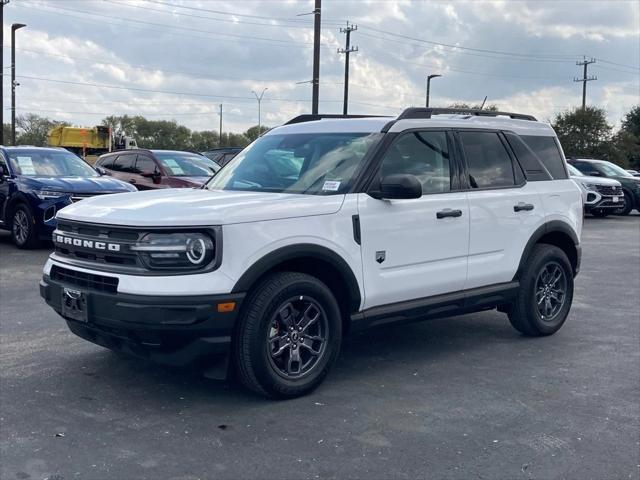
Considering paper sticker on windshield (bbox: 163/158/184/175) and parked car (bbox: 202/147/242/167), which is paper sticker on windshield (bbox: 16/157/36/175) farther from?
parked car (bbox: 202/147/242/167)

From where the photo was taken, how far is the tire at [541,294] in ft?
20.8

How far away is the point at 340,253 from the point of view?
16.0 ft

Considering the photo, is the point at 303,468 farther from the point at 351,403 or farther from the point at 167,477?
the point at 351,403

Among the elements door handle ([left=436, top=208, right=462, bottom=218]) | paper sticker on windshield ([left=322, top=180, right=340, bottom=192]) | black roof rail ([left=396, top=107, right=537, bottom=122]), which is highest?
black roof rail ([left=396, top=107, right=537, bottom=122])

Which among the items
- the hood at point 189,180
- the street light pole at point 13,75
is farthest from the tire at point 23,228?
the street light pole at point 13,75

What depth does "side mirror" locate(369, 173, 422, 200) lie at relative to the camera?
494cm

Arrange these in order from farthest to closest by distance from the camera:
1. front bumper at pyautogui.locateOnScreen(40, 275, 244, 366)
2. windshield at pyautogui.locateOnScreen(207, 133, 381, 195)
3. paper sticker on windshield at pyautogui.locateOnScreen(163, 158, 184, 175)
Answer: paper sticker on windshield at pyautogui.locateOnScreen(163, 158, 184, 175) < windshield at pyautogui.locateOnScreen(207, 133, 381, 195) < front bumper at pyautogui.locateOnScreen(40, 275, 244, 366)

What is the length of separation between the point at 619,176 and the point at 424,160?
747 inches

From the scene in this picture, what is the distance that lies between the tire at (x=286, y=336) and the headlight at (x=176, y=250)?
0.42 m

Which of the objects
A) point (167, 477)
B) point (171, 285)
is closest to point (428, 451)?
point (167, 477)

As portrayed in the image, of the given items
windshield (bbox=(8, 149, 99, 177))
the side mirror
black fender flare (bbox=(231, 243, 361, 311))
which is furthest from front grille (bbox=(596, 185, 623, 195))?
black fender flare (bbox=(231, 243, 361, 311))

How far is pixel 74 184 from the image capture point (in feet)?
A: 38.2

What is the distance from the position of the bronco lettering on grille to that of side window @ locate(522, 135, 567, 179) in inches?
150

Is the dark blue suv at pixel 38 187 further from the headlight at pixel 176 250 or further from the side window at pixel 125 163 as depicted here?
the headlight at pixel 176 250
